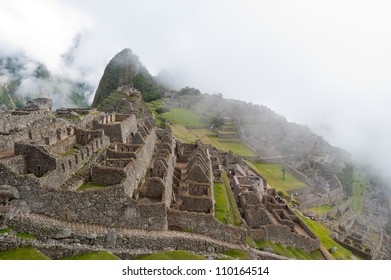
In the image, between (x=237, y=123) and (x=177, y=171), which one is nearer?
(x=177, y=171)

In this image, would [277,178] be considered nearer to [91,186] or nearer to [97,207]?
[91,186]

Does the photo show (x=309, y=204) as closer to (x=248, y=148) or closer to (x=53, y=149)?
(x=248, y=148)

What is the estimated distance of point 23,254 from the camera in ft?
40.9

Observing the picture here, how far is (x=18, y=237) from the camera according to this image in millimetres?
13664

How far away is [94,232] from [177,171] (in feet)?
52.3

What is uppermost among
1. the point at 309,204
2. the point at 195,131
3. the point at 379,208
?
the point at 195,131

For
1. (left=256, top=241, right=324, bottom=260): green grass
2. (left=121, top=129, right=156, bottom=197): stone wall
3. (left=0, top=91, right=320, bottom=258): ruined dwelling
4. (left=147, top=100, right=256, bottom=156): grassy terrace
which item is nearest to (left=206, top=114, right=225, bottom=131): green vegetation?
(left=147, top=100, right=256, bottom=156): grassy terrace

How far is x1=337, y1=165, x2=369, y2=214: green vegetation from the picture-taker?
78.2 meters

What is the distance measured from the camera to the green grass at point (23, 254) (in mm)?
12258

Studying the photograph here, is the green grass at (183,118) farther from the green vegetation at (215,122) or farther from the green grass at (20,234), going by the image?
→ the green grass at (20,234)

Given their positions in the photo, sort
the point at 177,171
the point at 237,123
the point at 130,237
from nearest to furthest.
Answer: the point at 130,237 < the point at 177,171 < the point at 237,123

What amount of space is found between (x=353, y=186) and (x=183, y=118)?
46.2 m

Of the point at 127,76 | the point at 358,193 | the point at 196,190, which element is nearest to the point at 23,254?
the point at 196,190

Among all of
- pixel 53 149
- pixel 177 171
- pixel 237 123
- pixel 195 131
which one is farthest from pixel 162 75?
pixel 53 149
